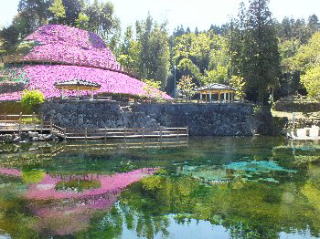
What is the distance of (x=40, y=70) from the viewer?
56.8 meters

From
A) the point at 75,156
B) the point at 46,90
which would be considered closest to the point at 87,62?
the point at 46,90

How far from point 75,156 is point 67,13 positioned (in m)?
57.3

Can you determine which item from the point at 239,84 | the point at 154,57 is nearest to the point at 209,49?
the point at 154,57

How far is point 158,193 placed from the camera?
21.0 meters

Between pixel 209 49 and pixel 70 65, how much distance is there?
131 ft

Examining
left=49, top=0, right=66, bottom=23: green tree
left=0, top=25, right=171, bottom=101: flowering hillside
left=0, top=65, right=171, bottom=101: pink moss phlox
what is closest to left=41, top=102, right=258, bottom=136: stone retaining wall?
left=0, top=65, right=171, bottom=101: pink moss phlox

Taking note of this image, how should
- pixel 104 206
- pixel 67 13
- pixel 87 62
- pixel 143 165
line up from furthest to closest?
pixel 67 13 < pixel 87 62 < pixel 143 165 < pixel 104 206

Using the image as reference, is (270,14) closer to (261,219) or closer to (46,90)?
(46,90)

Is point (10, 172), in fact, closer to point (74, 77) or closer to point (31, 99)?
point (31, 99)

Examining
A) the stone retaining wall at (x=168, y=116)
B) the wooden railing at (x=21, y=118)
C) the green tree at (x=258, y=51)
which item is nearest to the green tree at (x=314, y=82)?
the green tree at (x=258, y=51)

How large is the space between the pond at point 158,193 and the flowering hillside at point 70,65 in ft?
59.3

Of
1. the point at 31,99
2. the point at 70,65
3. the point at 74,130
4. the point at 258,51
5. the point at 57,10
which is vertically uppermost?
→ the point at 57,10

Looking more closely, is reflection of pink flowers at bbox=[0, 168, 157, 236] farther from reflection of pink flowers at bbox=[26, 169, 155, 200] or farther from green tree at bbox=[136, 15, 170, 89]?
green tree at bbox=[136, 15, 170, 89]

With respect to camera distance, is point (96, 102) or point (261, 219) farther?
point (96, 102)
